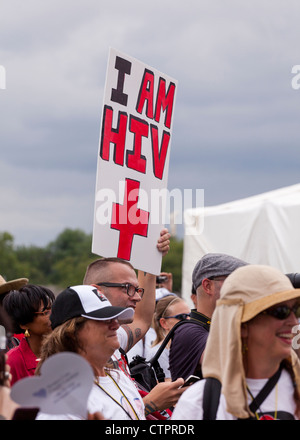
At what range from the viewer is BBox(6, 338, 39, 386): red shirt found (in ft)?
11.4

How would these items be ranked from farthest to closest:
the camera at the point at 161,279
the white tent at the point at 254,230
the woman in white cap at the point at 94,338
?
the white tent at the point at 254,230 < the camera at the point at 161,279 < the woman in white cap at the point at 94,338

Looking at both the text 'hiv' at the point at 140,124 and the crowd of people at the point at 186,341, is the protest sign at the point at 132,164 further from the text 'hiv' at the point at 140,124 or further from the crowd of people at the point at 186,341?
the crowd of people at the point at 186,341

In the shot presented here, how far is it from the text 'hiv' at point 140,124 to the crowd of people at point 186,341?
2.29 feet

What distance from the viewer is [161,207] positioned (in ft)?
13.8

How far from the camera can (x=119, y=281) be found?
3.68 meters

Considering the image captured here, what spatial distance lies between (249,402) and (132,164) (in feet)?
7.08

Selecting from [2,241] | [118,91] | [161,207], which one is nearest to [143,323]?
[161,207]

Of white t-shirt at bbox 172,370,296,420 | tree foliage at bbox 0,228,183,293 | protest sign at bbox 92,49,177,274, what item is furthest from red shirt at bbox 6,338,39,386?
tree foliage at bbox 0,228,183,293

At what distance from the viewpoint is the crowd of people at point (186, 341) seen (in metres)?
2.22

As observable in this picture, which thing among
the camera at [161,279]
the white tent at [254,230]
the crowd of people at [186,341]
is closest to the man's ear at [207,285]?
the crowd of people at [186,341]

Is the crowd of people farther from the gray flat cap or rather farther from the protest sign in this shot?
the protest sign

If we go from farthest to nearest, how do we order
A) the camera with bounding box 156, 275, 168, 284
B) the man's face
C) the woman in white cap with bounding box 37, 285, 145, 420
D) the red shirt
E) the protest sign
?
1. the camera with bounding box 156, 275, 168, 284
2. the protest sign
3. the man's face
4. the red shirt
5. the woman in white cap with bounding box 37, 285, 145, 420
